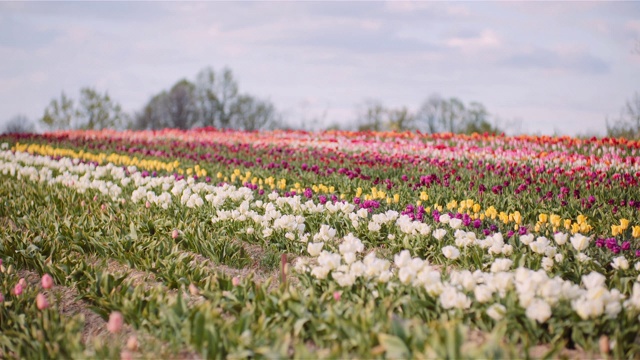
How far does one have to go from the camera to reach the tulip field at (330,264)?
3.25 m

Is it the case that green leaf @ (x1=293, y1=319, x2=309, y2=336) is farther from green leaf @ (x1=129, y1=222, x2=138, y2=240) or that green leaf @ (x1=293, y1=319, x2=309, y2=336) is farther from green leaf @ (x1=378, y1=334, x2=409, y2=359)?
green leaf @ (x1=129, y1=222, x2=138, y2=240)

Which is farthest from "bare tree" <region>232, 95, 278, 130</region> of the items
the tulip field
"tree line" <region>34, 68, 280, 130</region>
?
the tulip field

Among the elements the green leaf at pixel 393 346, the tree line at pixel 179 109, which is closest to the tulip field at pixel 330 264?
the green leaf at pixel 393 346

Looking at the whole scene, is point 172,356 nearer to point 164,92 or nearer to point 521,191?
point 521,191

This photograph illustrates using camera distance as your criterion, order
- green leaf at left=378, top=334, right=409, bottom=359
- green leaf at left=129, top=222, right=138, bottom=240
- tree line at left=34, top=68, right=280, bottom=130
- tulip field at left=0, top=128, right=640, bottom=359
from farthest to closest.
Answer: tree line at left=34, top=68, right=280, bottom=130
green leaf at left=129, top=222, right=138, bottom=240
tulip field at left=0, top=128, right=640, bottom=359
green leaf at left=378, top=334, right=409, bottom=359

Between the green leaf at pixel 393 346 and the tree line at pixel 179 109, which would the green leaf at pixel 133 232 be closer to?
the green leaf at pixel 393 346

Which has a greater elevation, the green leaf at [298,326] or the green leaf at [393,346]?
the green leaf at [393,346]

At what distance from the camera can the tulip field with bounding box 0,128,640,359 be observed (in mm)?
3248

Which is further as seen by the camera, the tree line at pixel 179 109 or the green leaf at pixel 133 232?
the tree line at pixel 179 109

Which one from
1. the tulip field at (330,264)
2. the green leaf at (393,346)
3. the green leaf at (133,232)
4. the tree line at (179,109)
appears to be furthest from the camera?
the tree line at (179,109)

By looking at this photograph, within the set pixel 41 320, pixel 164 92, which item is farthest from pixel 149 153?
pixel 164 92

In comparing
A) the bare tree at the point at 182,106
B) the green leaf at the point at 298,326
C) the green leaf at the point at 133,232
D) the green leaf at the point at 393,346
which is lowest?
the green leaf at the point at 298,326

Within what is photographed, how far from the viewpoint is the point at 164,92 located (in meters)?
39.0

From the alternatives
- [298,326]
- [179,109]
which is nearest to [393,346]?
[298,326]
